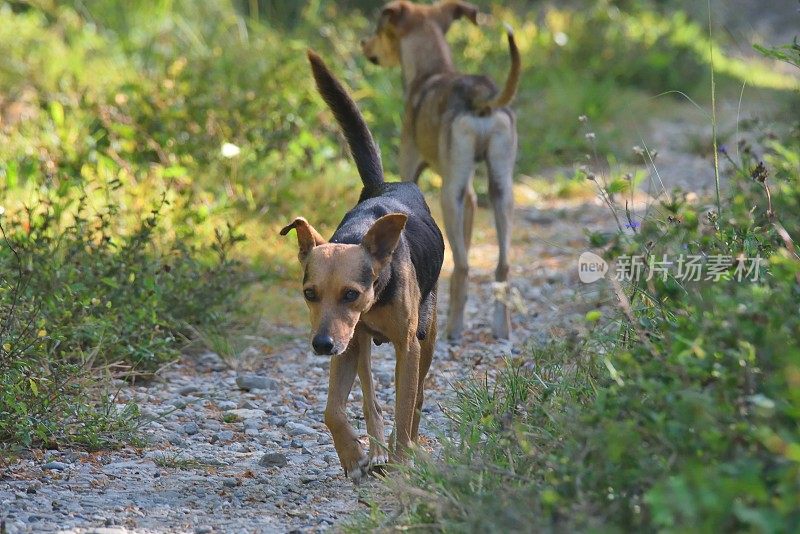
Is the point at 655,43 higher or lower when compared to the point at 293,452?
higher

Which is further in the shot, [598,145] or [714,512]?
[598,145]

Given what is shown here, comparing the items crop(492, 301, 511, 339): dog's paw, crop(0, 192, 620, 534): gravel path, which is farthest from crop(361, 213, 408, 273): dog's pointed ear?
crop(492, 301, 511, 339): dog's paw

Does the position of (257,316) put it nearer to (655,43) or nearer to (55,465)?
(55,465)

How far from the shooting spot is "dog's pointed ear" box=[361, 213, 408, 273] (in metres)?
4.64

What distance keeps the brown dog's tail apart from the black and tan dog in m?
1.95

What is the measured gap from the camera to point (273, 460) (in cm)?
501

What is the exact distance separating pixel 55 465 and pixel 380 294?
1470mm

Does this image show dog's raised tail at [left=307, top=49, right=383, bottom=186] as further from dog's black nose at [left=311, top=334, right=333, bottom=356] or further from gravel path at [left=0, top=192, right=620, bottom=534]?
dog's black nose at [left=311, top=334, right=333, bottom=356]

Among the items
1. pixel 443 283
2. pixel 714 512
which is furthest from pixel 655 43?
pixel 714 512

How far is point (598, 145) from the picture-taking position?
1176cm

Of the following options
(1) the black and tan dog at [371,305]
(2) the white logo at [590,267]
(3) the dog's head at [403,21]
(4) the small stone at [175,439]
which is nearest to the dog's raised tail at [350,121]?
(1) the black and tan dog at [371,305]

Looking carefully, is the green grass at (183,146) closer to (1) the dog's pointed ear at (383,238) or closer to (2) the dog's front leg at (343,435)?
(2) the dog's front leg at (343,435)

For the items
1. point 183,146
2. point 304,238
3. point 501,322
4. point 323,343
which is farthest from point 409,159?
point 323,343

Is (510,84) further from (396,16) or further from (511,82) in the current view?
(396,16)
